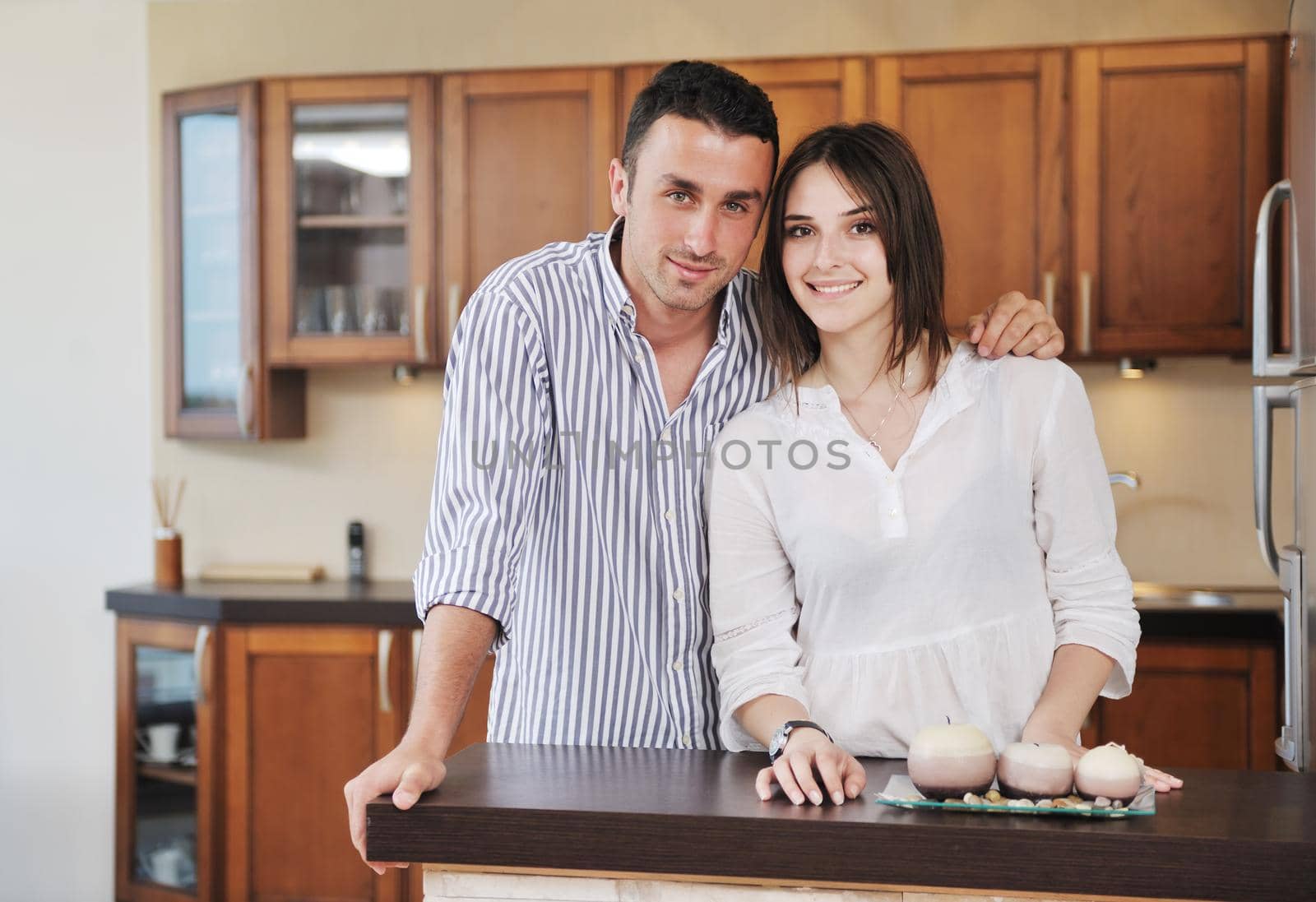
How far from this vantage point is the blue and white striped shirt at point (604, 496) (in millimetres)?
1694

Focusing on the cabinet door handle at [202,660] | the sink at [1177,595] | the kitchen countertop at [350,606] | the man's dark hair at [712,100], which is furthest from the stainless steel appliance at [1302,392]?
the cabinet door handle at [202,660]

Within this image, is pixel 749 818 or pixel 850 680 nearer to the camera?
pixel 749 818

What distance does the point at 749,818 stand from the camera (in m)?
1.09

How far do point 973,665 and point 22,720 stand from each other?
11.4 feet

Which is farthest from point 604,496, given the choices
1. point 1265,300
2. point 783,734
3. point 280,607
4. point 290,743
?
point 290,743

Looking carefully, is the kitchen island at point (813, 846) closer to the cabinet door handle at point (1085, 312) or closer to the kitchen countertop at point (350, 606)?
the kitchen countertop at point (350, 606)

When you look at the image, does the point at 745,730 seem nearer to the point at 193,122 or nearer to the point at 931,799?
the point at 931,799

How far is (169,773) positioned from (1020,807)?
2916mm

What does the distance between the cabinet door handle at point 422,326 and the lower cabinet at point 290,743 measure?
0.78 m

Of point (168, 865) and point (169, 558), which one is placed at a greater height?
point (169, 558)

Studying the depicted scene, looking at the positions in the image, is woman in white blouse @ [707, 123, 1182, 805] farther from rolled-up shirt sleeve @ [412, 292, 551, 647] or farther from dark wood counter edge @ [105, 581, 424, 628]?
dark wood counter edge @ [105, 581, 424, 628]

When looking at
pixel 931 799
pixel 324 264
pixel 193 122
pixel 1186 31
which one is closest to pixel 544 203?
pixel 324 264

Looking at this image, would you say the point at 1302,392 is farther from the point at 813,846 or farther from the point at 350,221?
the point at 350,221

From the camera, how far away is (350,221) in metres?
3.56
